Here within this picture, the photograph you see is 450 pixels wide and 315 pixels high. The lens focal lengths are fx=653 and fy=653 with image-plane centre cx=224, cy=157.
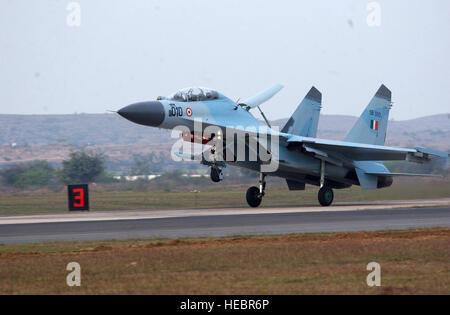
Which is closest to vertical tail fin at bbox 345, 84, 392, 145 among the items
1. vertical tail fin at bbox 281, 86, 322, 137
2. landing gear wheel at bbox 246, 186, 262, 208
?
vertical tail fin at bbox 281, 86, 322, 137

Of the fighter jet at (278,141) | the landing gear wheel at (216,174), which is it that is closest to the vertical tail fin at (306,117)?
the fighter jet at (278,141)

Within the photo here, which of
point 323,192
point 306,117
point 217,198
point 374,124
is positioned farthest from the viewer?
point 217,198

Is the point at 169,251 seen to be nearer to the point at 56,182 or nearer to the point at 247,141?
the point at 247,141

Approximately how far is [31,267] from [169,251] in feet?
7.81

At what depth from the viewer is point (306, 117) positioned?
85.5 feet

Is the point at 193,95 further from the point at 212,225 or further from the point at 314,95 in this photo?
the point at 314,95

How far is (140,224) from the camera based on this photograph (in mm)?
17266

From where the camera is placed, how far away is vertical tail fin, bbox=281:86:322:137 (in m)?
25.8

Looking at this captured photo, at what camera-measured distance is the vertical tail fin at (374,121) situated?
27.0 meters

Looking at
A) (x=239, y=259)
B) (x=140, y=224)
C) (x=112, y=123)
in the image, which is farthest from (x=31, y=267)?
(x=112, y=123)

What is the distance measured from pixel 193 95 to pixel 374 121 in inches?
358

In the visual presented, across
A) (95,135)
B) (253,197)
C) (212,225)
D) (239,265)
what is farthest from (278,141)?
(95,135)
